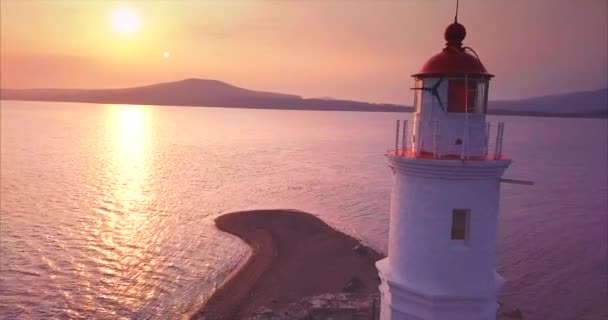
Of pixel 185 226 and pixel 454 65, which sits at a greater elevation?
pixel 454 65

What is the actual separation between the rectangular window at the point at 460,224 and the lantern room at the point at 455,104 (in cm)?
95

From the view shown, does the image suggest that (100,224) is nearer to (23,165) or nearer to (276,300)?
(276,300)

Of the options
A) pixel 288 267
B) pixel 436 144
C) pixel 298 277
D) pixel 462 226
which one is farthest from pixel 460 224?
pixel 288 267

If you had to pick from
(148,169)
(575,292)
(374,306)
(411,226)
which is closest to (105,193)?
(148,169)

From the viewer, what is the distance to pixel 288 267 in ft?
77.2

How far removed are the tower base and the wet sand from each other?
1099 centimetres

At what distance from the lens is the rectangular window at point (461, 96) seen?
26.0 feet

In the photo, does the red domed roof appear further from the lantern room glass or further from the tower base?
the tower base

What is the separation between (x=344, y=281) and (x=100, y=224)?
1893 centimetres

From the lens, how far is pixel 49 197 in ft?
132

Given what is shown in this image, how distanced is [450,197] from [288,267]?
1663 cm

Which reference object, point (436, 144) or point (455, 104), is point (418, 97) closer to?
point (455, 104)

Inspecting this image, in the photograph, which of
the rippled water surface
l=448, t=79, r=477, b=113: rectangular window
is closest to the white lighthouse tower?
l=448, t=79, r=477, b=113: rectangular window

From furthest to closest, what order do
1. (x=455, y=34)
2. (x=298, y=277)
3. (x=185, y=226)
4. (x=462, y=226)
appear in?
(x=185, y=226) → (x=298, y=277) → (x=455, y=34) → (x=462, y=226)
